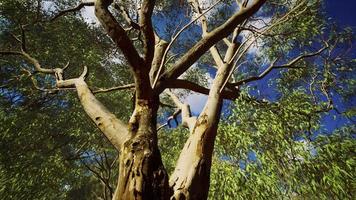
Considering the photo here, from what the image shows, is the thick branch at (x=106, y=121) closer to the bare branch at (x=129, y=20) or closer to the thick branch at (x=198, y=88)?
the thick branch at (x=198, y=88)

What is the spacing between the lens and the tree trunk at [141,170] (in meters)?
2.39

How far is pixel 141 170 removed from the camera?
2.46m

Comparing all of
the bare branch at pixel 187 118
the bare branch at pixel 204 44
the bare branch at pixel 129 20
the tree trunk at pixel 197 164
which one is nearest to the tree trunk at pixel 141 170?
the tree trunk at pixel 197 164

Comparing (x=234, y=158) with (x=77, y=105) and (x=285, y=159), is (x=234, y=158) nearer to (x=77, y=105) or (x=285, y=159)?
(x=285, y=159)

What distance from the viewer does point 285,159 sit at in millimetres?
5660

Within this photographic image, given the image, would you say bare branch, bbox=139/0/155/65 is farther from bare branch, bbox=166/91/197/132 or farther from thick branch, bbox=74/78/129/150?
bare branch, bbox=166/91/197/132

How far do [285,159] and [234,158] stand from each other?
102 cm

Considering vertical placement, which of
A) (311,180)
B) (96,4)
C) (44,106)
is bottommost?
(311,180)

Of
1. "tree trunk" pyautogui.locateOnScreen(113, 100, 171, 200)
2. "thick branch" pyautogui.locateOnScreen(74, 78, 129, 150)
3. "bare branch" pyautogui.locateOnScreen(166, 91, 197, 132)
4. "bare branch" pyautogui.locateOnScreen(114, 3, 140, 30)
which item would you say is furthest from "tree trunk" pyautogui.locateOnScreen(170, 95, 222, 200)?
"bare branch" pyautogui.locateOnScreen(114, 3, 140, 30)

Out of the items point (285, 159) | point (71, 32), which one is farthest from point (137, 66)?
point (71, 32)

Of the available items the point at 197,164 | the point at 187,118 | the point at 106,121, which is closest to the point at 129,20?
the point at 187,118

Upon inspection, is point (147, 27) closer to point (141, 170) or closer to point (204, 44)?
point (204, 44)

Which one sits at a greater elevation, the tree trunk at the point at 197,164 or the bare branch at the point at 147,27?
the bare branch at the point at 147,27

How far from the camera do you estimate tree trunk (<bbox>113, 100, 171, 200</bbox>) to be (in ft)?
7.84
